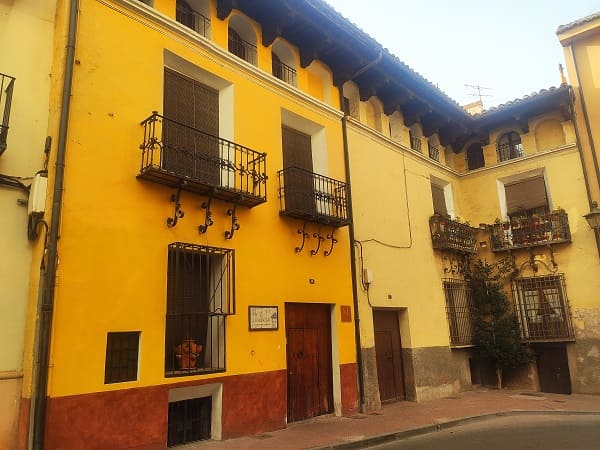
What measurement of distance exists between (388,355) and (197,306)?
553 cm

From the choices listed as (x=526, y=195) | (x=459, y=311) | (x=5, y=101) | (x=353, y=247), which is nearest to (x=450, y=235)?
(x=459, y=311)

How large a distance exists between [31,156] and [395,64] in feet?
28.9

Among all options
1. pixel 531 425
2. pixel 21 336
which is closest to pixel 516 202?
pixel 531 425

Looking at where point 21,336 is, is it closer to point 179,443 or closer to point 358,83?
point 179,443

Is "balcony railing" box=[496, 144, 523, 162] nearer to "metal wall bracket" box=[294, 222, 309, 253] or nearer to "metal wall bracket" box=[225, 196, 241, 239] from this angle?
"metal wall bracket" box=[294, 222, 309, 253]

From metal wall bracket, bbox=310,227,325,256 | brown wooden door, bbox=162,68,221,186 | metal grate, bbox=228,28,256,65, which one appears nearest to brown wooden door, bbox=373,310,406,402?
metal wall bracket, bbox=310,227,325,256

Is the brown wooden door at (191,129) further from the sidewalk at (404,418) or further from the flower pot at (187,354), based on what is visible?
the sidewalk at (404,418)

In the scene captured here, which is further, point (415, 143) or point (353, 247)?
point (415, 143)

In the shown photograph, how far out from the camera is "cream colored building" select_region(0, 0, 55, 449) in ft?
19.3

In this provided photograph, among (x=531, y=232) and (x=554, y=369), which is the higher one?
(x=531, y=232)

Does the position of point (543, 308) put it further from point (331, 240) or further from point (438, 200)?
point (331, 240)

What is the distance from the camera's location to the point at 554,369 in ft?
44.2

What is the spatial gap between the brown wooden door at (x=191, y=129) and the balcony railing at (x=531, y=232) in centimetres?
984

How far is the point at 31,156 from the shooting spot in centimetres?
650
